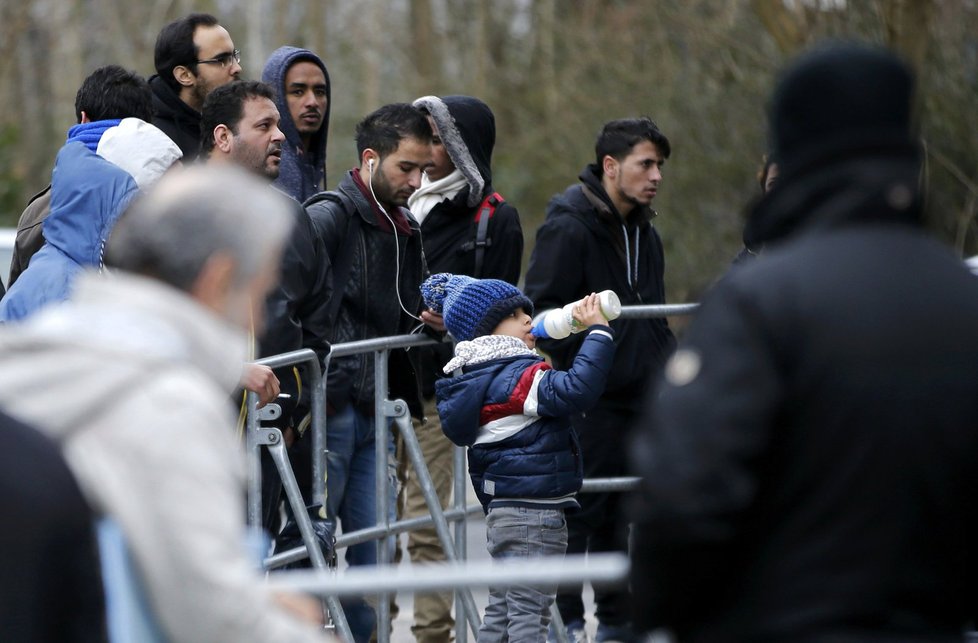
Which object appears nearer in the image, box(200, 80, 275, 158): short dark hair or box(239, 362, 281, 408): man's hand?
box(239, 362, 281, 408): man's hand

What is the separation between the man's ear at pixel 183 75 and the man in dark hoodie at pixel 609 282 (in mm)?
1534

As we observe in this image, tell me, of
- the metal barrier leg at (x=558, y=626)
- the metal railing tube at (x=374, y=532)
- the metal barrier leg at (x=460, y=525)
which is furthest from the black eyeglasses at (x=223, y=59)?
the metal barrier leg at (x=558, y=626)

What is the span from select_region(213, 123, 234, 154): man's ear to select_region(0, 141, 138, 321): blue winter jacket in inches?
23.9

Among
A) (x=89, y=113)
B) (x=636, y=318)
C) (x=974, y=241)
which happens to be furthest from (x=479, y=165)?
(x=974, y=241)

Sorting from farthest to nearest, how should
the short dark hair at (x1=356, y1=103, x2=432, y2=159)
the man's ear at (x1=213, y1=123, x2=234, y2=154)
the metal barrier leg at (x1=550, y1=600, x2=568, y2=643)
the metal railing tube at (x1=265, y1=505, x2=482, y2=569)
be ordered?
the short dark hair at (x1=356, y1=103, x2=432, y2=159) < the metal barrier leg at (x1=550, y1=600, x2=568, y2=643) < the man's ear at (x1=213, y1=123, x2=234, y2=154) < the metal railing tube at (x1=265, y1=505, x2=482, y2=569)

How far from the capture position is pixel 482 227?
21.5 feet

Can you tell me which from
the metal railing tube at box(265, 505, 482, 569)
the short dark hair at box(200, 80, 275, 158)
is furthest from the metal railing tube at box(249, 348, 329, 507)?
the short dark hair at box(200, 80, 275, 158)

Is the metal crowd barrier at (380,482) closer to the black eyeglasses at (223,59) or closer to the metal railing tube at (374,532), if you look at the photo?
the metal railing tube at (374,532)

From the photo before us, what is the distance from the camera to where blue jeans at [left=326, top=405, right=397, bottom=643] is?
19.1 ft

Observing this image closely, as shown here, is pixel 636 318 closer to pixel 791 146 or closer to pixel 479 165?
pixel 479 165

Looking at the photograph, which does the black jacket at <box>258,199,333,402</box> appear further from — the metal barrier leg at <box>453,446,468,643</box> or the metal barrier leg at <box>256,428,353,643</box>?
the metal barrier leg at <box>453,446,468,643</box>

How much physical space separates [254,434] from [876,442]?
3.04 m

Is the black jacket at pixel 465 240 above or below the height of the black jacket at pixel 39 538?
above

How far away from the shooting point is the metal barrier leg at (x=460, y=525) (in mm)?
6059
